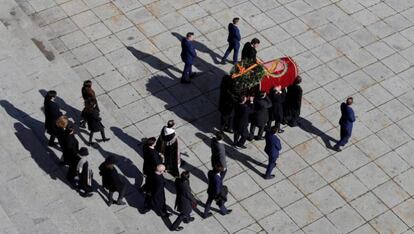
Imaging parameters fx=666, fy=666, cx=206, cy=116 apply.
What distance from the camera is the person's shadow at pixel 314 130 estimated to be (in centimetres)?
1733

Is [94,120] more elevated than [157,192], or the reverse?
[94,120]

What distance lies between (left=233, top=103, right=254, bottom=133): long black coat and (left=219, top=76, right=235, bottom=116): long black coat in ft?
1.14

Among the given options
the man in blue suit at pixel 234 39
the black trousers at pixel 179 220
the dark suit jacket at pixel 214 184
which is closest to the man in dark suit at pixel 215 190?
the dark suit jacket at pixel 214 184

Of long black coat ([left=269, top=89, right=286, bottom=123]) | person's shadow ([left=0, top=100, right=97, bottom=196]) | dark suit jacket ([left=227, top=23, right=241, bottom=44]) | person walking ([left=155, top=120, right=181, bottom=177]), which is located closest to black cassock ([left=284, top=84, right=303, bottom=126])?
long black coat ([left=269, top=89, right=286, bottom=123])

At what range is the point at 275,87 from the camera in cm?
1666

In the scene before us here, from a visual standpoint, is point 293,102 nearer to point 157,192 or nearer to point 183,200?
point 183,200

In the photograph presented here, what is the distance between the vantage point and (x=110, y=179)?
1462cm

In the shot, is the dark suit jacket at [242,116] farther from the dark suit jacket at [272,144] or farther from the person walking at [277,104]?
the dark suit jacket at [272,144]

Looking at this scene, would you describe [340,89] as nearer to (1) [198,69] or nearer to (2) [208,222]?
(1) [198,69]

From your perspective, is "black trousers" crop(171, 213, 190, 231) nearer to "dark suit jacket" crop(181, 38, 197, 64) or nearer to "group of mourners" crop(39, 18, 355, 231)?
"group of mourners" crop(39, 18, 355, 231)

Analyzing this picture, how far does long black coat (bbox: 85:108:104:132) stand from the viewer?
52.4 feet

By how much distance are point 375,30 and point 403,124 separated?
404cm

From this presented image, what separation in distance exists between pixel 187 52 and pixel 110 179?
4817 millimetres

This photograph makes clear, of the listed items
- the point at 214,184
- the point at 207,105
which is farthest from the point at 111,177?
the point at 207,105
